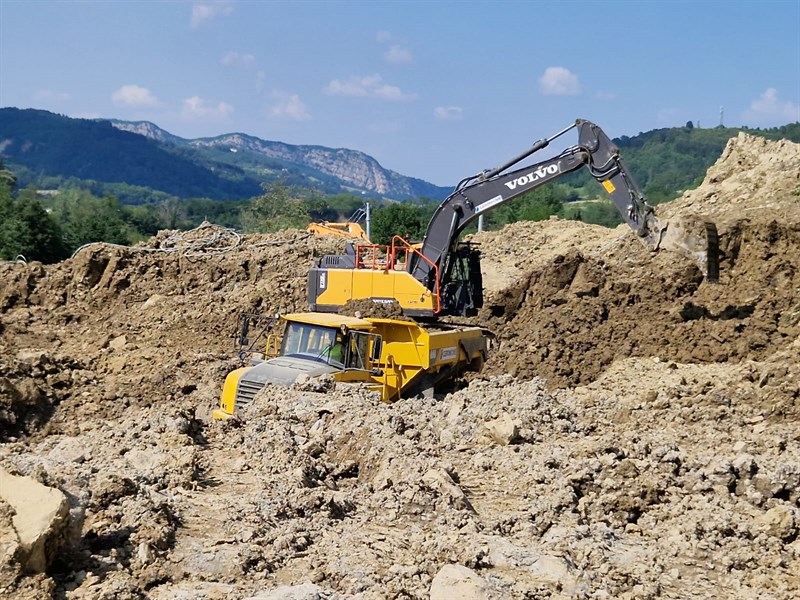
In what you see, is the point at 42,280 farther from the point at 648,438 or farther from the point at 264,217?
the point at 264,217

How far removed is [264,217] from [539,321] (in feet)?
144

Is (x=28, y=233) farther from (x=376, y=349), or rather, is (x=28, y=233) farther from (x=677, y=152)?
(x=677, y=152)

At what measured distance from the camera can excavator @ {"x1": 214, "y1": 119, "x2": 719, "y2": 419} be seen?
38.7 ft

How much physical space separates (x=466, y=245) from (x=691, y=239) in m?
3.77

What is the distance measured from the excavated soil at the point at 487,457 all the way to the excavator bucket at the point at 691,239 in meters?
1.12

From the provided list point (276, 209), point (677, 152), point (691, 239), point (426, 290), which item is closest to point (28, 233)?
point (276, 209)

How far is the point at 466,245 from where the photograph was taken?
53.0 feet

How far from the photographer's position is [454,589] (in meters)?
5.61

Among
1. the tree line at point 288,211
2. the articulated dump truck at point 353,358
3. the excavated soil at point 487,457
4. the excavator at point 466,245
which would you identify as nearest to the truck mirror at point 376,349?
the articulated dump truck at point 353,358

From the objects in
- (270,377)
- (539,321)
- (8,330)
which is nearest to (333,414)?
(270,377)

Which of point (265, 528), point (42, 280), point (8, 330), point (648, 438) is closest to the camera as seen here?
point (265, 528)

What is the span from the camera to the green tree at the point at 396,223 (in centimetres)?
4091

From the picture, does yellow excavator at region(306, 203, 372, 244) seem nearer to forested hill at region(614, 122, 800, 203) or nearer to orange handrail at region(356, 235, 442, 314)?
orange handrail at region(356, 235, 442, 314)

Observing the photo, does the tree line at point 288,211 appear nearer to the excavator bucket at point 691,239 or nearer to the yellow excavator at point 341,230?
the excavator bucket at point 691,239
